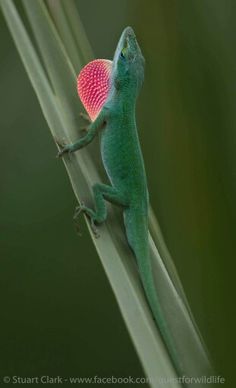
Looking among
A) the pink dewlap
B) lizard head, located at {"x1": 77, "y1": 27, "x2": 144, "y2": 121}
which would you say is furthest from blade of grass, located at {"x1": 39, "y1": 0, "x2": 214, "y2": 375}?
lizard head, located at {"x1": 77, "y1": 27, "x2": 144, "y2": 121}

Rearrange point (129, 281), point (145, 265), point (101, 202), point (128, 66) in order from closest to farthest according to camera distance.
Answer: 1. point (129, 281)
2. point (145, 265)
3. point (101, 202)
4. point (128, 66)

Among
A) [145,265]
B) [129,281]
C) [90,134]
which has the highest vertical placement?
[90,134]

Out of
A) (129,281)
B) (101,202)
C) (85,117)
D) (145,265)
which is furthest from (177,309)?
(85,117)

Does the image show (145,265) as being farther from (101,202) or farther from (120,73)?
(120,73)

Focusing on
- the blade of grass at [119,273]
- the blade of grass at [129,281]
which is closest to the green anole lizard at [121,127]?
the blade of grass at [129,281]

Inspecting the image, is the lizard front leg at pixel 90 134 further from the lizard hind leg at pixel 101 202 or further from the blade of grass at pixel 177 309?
the blade of grass at pixel 177 309

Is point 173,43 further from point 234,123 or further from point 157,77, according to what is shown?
point 234,123
